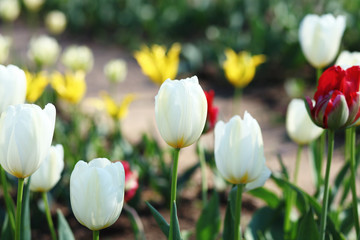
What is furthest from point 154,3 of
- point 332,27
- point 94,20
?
point 332,27

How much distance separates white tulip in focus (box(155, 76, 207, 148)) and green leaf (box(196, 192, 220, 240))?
1.78 feet

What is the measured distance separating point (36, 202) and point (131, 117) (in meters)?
1.88

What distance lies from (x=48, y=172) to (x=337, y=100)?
76 centimetres

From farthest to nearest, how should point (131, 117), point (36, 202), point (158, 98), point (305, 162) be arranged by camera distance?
point (131, 117) → point (305, 162) → point (36, 202) → point (158, 98)

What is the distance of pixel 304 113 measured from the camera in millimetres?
1619

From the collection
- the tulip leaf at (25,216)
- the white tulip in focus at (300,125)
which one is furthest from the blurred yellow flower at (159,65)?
the tulip leaf at (25,216)

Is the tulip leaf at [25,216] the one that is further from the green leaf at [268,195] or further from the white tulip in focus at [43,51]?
the white tulip in focus at [43,51]

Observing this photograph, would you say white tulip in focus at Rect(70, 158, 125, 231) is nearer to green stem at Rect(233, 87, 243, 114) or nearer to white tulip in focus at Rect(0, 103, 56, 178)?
white tulip in focus at Rect(0, 103, 56, 178)

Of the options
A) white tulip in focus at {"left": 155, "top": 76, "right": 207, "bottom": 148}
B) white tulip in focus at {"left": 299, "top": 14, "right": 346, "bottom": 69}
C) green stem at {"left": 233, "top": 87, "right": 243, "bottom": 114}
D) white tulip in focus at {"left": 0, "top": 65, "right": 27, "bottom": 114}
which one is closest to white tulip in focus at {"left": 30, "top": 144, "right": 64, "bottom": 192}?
white tulip in focus at {"left": 0, "top": 65, "right": 27, "bottom": 114}

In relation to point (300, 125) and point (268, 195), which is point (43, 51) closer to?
point (268, 195)

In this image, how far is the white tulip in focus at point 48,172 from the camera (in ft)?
4.52

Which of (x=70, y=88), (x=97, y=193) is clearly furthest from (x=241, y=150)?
Result: (x=70, y=88)

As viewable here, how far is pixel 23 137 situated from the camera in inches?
41.8

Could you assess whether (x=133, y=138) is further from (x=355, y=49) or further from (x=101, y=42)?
(x=101, y=42)
